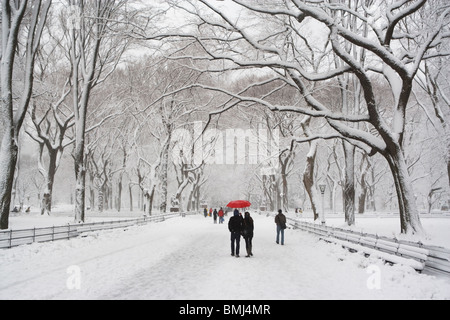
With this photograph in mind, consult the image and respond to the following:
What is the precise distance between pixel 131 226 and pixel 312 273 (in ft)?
59.3

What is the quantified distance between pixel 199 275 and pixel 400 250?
530 cm

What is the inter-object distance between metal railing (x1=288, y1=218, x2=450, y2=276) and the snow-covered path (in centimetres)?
27

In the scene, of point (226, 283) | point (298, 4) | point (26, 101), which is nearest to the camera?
point (226, 283)

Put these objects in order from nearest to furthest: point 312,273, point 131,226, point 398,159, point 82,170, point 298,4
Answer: point 312,273, point 298,4, point 398,159, point 82,170, point 131,226

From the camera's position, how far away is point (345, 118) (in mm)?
13953

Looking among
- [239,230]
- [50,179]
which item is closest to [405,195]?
[239,230]

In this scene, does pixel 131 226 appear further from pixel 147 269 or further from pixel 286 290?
pixel 286 290

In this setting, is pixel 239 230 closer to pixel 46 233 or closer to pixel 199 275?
pixel 199 275

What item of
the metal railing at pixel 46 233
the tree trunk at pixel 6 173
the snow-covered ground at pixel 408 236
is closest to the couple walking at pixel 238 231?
the snow-covered ground at pixel 408 236

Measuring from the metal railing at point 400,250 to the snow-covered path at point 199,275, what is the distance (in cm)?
27

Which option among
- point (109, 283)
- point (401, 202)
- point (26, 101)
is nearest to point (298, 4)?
point (401, 202)

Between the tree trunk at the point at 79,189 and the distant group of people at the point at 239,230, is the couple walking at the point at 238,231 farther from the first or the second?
the tree trunk at the point at 79,189

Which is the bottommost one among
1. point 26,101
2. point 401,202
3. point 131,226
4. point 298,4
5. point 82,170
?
point 131,226

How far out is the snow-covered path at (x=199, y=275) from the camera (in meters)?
7.29
